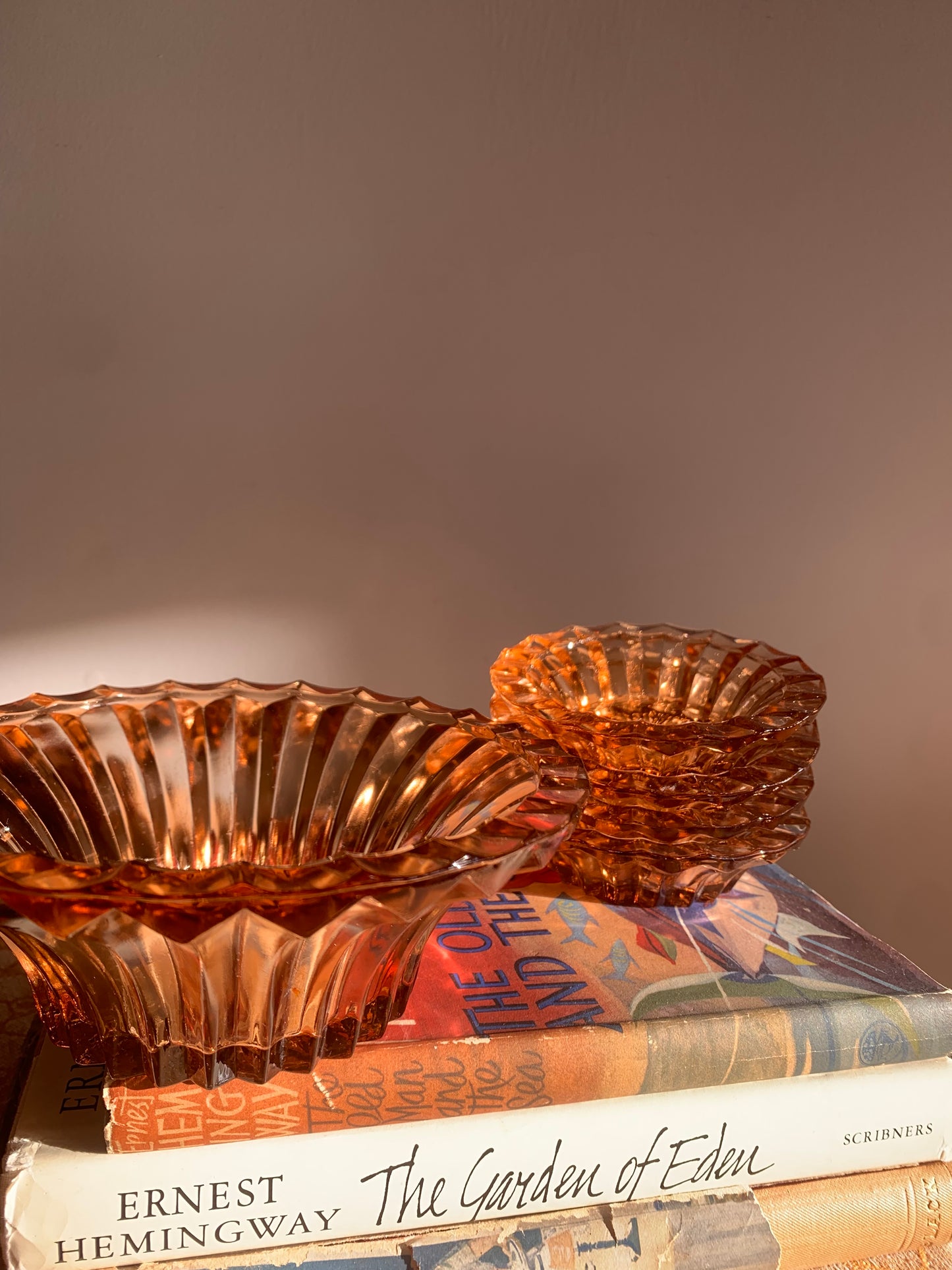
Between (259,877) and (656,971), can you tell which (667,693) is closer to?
(656,971)

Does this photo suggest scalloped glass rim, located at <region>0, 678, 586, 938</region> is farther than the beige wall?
No

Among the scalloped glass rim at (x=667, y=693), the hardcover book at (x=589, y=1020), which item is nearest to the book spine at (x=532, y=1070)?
the hardcover book at (x=589, y=1020)

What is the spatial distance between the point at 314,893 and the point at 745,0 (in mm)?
816

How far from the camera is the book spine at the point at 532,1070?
349 millimetres

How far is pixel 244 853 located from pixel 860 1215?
0.30 meters

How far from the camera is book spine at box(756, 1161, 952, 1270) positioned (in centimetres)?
42

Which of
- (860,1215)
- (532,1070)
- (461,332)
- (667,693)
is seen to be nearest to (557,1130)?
(532,1070)

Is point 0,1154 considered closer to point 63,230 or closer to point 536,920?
point 536,920

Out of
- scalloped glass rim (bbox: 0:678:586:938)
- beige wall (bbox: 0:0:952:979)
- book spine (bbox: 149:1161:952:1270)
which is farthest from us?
beige wall (bbox: 0:0:952:979)

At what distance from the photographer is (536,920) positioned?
476 millimetres

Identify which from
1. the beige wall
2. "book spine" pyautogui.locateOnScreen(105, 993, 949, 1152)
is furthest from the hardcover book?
the beige wall

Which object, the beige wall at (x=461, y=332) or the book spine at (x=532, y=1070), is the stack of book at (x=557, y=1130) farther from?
the beige wall at (x=461, y=332)

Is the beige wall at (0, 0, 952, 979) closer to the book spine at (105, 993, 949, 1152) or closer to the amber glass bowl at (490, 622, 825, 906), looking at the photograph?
the amber glass bowl at (490, 622, 825, 906)

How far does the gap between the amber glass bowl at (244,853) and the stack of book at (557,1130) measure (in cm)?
2
